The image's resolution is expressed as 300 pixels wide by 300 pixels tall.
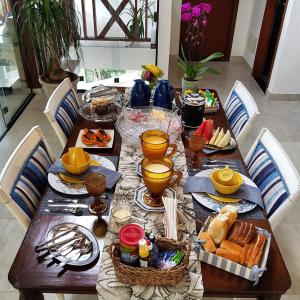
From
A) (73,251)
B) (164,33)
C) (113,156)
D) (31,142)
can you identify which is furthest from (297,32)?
(73,251)

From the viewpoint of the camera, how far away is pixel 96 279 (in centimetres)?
95

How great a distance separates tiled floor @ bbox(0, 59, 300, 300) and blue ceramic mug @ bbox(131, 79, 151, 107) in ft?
3.42

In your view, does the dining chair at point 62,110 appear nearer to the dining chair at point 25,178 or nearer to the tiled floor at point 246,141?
the dining chair at point 25,178

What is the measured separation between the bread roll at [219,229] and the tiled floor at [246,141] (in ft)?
3.10

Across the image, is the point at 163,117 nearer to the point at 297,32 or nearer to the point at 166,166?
the point at 166,166

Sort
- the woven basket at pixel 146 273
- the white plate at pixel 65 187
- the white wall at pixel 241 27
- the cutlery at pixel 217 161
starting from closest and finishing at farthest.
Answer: the woven basket at pixel 146 273 → the white plate at pixel 65 187 → the cutlery at pixel 217 161 → the white wall at pixel 241 27

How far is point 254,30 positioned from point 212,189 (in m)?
3.93

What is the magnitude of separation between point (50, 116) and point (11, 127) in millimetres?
1783

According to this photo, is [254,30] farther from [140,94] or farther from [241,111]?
[140,94]

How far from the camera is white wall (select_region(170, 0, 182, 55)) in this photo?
14.8 ft

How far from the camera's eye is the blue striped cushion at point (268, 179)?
128 centimetres

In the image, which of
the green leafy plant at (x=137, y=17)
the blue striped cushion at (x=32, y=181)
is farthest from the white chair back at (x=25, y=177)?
the green leafy plant at (x=137, y=17)

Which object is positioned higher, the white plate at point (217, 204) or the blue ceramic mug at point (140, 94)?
the blue ceramic mug at point (140, 94)

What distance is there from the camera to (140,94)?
178cm
